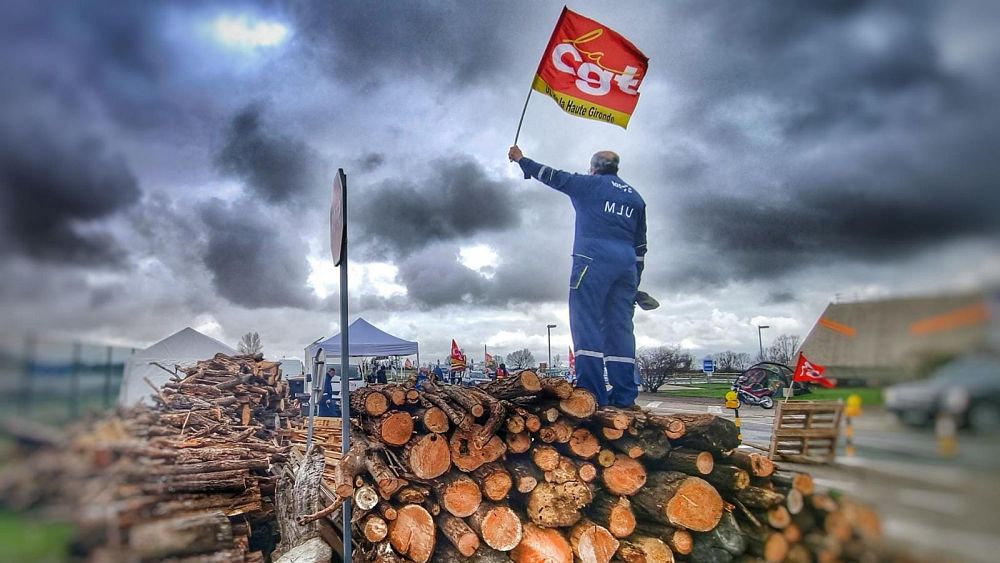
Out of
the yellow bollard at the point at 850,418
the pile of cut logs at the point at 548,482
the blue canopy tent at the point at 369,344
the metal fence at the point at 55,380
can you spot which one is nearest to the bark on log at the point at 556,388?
the pile of cut logs at the point at 548,482

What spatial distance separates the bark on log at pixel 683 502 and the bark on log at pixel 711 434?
0.78 ft

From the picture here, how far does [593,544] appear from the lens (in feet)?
11.2

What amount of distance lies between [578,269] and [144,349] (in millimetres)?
3490

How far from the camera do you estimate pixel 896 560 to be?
1.33 m

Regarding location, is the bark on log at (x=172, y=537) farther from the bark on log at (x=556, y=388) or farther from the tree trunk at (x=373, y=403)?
the bark on log at (x=556, y=388)

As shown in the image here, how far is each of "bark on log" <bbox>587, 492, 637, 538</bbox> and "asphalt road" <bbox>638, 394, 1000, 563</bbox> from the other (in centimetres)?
219

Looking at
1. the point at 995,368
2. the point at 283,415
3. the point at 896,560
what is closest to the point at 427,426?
the point at 896,560

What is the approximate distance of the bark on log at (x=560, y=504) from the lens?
3.48 m

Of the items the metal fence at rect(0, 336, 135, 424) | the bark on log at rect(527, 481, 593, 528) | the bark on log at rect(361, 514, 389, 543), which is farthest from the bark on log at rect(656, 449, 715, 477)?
the metal fence at rect(0, 336, 135, 424)

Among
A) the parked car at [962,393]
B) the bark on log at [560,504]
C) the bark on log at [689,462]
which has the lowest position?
the bark on log at [560,504]

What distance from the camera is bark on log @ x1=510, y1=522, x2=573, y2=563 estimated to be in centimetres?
338

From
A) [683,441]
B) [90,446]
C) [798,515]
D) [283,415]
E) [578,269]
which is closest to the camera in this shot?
[90,446]

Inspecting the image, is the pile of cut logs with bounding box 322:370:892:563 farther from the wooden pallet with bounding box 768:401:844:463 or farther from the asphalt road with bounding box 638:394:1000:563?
the asphalt road with bounding box 638:394:1000:563

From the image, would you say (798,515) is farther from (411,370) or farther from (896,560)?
(411,370)
